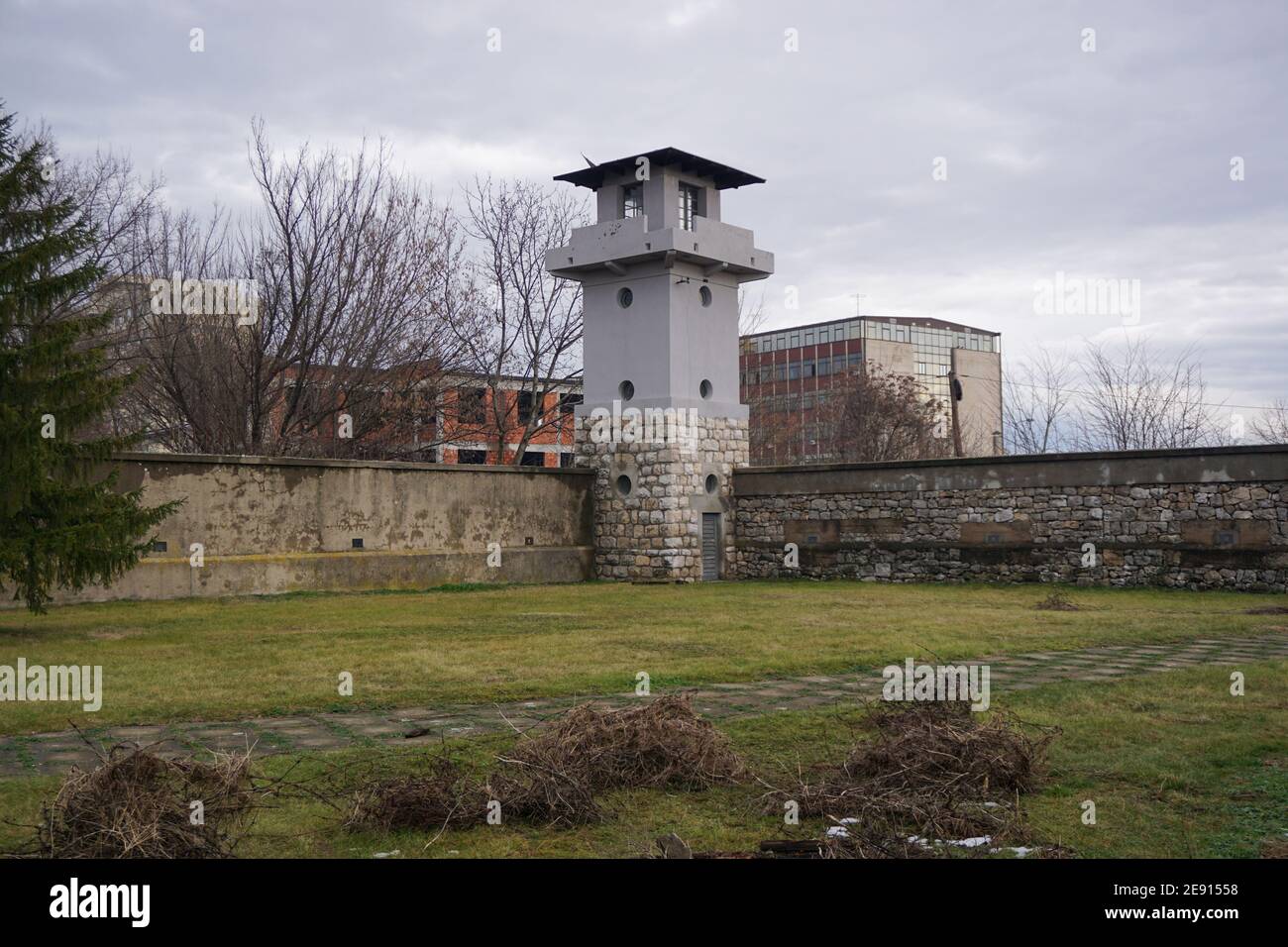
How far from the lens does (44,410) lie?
11883 mm

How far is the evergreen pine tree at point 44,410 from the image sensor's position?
11.8m

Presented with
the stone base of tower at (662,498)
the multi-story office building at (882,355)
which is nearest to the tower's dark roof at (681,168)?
the stone base of tower at (662,498)

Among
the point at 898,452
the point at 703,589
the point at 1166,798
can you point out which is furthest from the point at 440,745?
the point at 898,452

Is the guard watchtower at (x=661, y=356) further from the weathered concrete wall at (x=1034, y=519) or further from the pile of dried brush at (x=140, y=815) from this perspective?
the pile of dried brush at (x=140, y=815)

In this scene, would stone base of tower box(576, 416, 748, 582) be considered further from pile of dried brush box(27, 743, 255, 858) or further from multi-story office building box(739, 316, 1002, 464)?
multi-story office building box(739, 316, 1002, 464)

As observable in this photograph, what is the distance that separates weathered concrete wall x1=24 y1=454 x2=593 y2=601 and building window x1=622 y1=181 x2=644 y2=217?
5.80m

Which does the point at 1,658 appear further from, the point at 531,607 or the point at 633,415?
the point at 633,415

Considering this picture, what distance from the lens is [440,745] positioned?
6781 millimetres

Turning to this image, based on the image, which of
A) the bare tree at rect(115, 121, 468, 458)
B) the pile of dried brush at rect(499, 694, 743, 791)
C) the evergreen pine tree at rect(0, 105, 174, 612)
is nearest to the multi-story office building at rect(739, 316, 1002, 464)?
the bare tree at rect(115, 121, 468, 458)

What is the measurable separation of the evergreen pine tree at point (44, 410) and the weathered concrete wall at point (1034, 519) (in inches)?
576

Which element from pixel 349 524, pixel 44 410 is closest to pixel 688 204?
pixel 349 524

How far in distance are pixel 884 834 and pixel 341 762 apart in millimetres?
3147

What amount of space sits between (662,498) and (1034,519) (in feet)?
24.6

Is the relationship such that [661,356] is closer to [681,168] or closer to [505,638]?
[681,168]
